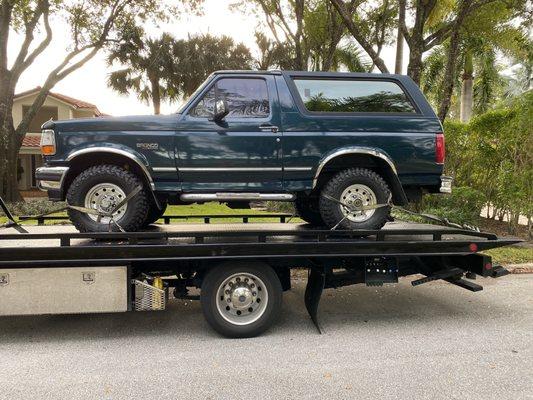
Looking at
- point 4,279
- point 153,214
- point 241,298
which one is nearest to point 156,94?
point 153,214

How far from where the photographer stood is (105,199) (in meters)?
4.55

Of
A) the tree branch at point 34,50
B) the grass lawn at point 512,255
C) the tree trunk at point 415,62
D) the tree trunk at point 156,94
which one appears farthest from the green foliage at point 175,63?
the grass lawn at point 512,255

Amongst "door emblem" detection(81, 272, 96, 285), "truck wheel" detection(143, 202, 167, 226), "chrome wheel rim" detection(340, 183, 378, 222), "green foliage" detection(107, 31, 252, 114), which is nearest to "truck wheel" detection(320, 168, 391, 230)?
"chrome wheel rim" detection(340, 183, 378, 222)

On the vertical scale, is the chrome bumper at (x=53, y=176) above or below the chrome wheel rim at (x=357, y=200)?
above

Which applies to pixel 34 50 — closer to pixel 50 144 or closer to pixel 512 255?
pixel 50 144

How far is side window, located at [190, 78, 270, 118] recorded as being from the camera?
4688 mm

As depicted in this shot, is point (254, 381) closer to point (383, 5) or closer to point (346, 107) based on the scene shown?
point (346, 107)

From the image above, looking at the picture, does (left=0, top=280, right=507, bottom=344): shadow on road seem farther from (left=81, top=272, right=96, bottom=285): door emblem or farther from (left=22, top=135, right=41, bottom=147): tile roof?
(left=22, top=135, right=41, bottom=147): tile roof

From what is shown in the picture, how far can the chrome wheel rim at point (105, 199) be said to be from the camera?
453 centimetres

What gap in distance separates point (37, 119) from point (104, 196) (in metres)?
25.1

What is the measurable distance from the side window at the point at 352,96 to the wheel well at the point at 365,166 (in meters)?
0.53

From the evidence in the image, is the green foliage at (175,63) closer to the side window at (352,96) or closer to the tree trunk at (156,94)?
the tree trunk at (156,94)

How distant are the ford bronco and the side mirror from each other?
11 mm

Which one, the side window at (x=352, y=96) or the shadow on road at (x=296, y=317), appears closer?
the shadow on road at (x=296, y=317)
